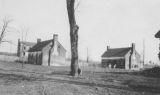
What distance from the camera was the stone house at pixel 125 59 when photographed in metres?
71.8

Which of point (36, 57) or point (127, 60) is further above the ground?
point (36, 57)

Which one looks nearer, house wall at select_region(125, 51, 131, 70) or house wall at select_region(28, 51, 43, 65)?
house wall at select_region(28, 51, 43, 65)

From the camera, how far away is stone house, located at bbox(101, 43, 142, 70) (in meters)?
71.8

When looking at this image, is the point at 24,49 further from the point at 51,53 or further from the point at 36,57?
the point at 51,53

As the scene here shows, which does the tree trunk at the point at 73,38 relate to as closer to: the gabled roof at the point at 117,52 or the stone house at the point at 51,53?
the stone house at the point at 51,53

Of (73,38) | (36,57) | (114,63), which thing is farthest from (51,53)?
(73,38)

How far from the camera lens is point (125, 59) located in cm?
7144

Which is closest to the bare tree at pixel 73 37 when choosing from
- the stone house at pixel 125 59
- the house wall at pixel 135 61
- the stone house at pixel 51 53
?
the stone house at pixel 51 53

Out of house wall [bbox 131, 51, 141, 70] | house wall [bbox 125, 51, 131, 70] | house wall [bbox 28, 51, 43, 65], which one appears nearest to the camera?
house wall [bbox 28, 51, 43, 65]

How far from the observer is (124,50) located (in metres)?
75.5

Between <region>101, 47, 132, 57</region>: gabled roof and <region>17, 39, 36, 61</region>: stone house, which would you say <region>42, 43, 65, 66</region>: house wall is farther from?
<region>101, 47, 132, 57</region>: gabled roof

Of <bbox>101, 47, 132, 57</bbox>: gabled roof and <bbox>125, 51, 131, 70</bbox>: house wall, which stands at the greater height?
Answer: <bbox>101, 47, 132, 57</bbox>: gabled roof

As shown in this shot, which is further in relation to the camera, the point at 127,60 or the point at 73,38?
the point at 127,60

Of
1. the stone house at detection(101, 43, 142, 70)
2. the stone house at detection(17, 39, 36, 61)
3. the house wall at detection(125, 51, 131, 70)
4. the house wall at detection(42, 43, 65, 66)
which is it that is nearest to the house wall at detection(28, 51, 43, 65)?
the house wall at detection(42, 43, 65, 66)
